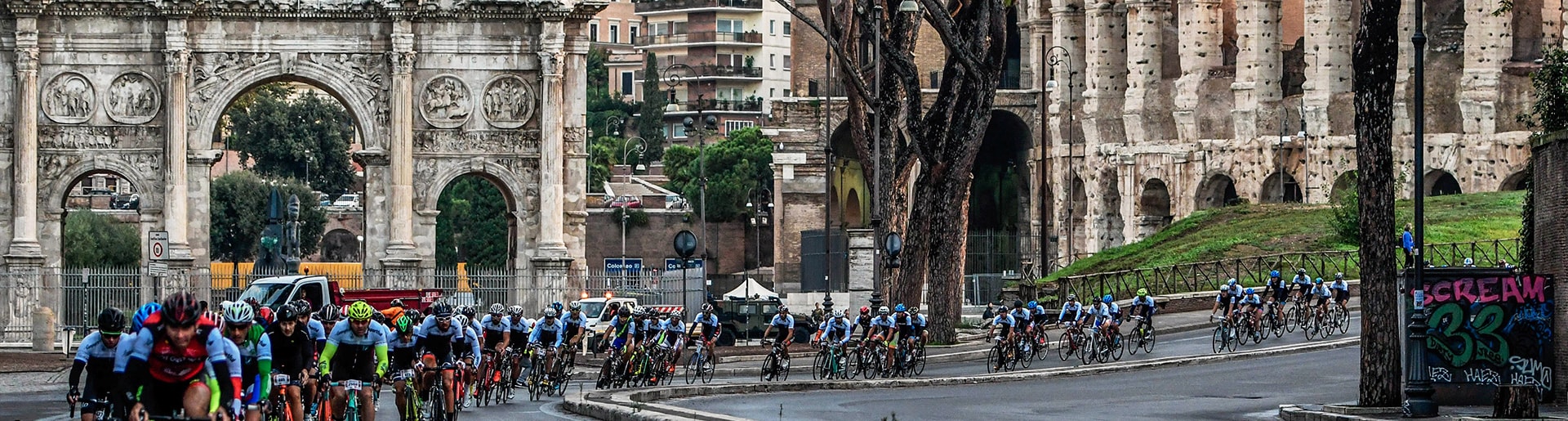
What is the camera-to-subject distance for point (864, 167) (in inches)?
2144

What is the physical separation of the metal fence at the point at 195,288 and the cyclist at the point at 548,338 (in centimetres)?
1751

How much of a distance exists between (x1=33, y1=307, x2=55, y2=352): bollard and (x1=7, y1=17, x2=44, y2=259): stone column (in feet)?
19.6

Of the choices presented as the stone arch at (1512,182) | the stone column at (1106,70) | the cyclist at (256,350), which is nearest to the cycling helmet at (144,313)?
the cyclist at (256,350)

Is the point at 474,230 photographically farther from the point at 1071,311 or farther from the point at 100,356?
the point at 100,356

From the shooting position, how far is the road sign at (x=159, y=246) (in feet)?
178

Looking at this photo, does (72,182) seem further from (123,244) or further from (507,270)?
(123,244)

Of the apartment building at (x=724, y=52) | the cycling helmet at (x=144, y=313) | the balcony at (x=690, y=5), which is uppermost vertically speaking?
the balcony at (x=690, y=5)

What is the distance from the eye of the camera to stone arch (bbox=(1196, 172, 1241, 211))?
94.6 m

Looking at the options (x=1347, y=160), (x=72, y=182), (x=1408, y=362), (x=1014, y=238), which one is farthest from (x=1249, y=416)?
(x=1014, y=238)

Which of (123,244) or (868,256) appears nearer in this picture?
(868,256)

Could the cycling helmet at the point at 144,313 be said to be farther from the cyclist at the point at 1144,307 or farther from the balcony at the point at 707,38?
the balcony at the point at 707,38

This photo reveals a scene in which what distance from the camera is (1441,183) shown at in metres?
88.2

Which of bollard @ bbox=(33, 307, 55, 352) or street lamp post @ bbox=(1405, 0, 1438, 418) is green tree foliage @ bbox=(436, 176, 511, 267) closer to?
bollard @ bbox=(33, 307, 55, 352)

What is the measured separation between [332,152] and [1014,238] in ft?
125
